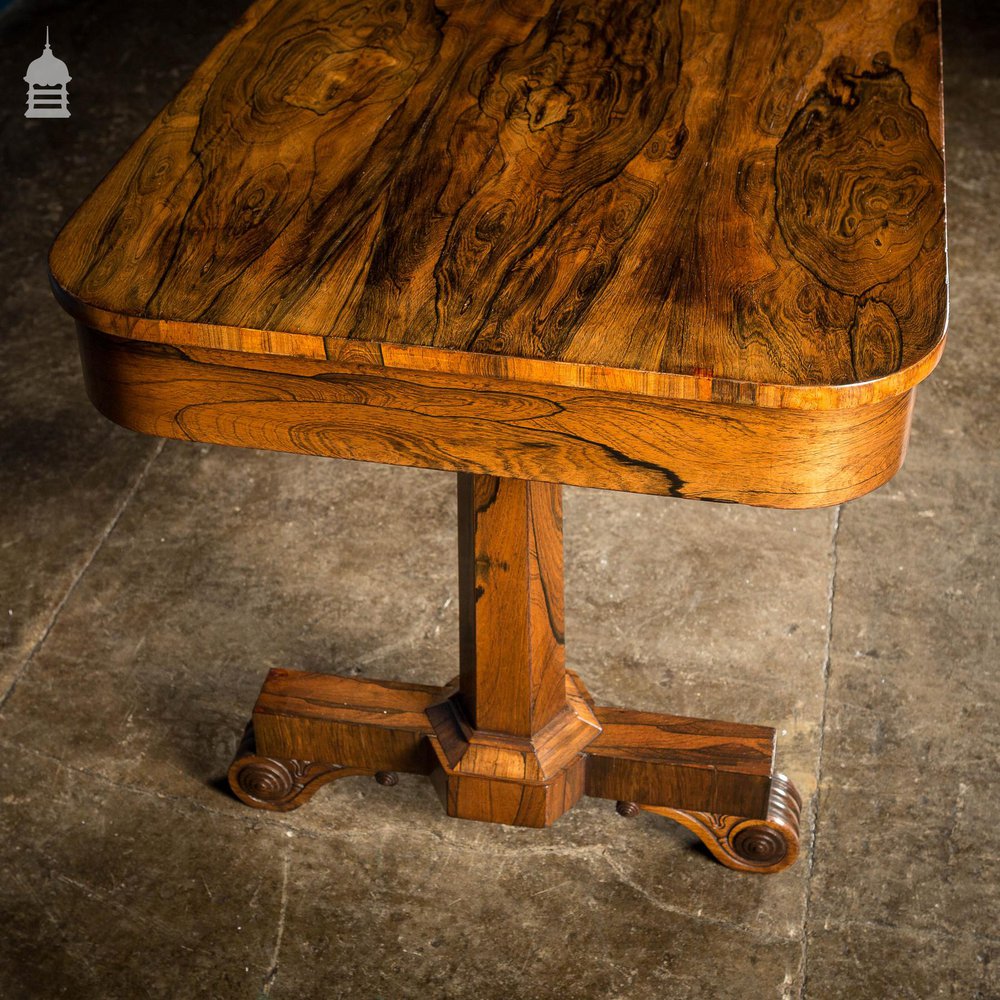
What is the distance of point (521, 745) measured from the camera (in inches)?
67.5

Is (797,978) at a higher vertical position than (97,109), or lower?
lower

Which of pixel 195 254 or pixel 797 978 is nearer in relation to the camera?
pixel 195 254

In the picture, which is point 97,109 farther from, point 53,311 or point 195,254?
point 195,254

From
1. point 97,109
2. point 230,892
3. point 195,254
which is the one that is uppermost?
→ point 195,254

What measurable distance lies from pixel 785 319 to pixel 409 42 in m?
0.70

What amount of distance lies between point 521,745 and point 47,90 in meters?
2.43

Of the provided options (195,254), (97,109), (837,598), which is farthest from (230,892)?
(97,109)

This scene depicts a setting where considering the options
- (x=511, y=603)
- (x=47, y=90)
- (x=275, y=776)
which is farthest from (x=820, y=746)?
(x=47, y=90)

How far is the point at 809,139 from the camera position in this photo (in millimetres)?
1482

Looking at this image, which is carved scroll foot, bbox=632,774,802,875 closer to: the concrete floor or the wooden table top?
the concrete floor

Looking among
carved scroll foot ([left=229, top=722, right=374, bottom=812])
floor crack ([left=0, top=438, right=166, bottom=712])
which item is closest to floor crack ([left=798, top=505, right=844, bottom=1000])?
carved scroll foot ([left=229, top=722, right=374, bottom=812])

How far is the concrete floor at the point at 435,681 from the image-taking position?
1693mm

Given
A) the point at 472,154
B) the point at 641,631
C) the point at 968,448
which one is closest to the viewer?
the point at 472,154

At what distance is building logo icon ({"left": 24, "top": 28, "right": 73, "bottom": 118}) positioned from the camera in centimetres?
340
